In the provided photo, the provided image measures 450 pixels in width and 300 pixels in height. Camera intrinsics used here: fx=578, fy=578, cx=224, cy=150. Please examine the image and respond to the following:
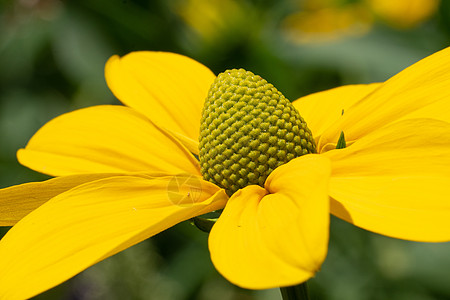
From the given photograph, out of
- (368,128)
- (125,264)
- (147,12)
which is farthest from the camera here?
(147,12)

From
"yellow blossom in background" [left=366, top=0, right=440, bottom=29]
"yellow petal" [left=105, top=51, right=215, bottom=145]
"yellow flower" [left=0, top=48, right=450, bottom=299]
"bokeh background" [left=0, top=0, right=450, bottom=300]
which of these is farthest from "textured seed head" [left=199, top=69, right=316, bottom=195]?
"yellow blossom in background" [left=366, top=0, right=440, bottom=29]

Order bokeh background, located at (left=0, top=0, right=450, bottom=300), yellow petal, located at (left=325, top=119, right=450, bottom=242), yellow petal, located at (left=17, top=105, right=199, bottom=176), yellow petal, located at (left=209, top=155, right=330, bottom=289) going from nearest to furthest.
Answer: yellow petal, located at (left=209, top=155, right=330, bottom=289), yellow petal, located at (left=325, top=119, right=450, bottom=242), yellow petal, located at (left=17, top=105, right=199, bottom=176), bokeh background, located at (left=0, top=0, right=450, bottom=300)

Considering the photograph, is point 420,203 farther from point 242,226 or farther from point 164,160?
point 164,160

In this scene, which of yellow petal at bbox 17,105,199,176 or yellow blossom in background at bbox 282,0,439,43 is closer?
yellow petal at bbox 17,105,199,176

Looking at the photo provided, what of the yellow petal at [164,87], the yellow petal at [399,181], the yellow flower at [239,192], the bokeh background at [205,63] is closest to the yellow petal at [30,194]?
the yellow flower at [239,192]

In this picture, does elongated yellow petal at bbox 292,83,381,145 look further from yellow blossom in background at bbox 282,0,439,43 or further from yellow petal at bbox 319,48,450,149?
yellow blossom in background at bbox 282,0,439,43

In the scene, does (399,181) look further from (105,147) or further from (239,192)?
(105,147)

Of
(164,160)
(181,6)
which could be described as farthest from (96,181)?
(181,6)

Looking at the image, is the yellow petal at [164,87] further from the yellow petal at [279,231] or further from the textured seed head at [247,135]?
the yellow petal at [279,231]
